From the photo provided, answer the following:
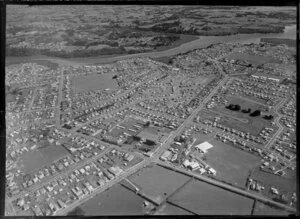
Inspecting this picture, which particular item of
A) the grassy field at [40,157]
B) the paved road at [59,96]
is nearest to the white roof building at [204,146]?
the grassy field at [40,157]

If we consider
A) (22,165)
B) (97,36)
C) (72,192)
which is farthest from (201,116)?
(97,36)

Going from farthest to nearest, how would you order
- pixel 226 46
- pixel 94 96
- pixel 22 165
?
pixel 226 46 < pixel 94 96 < pixel 22 165

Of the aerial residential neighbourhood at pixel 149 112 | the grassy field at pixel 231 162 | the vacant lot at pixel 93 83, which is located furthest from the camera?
the vacant lot at pixel 93 83

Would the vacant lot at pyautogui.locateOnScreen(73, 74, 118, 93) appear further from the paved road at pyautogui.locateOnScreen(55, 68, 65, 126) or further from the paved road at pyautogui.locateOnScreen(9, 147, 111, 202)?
the paved road at pyautogui.locateOnScreen(9, 147, 111, 202)

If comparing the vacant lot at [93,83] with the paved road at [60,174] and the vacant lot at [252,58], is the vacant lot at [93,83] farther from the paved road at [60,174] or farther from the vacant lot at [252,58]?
the vacant lot at [252,58]

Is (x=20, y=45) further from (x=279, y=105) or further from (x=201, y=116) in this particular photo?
(x=279, y=105)
